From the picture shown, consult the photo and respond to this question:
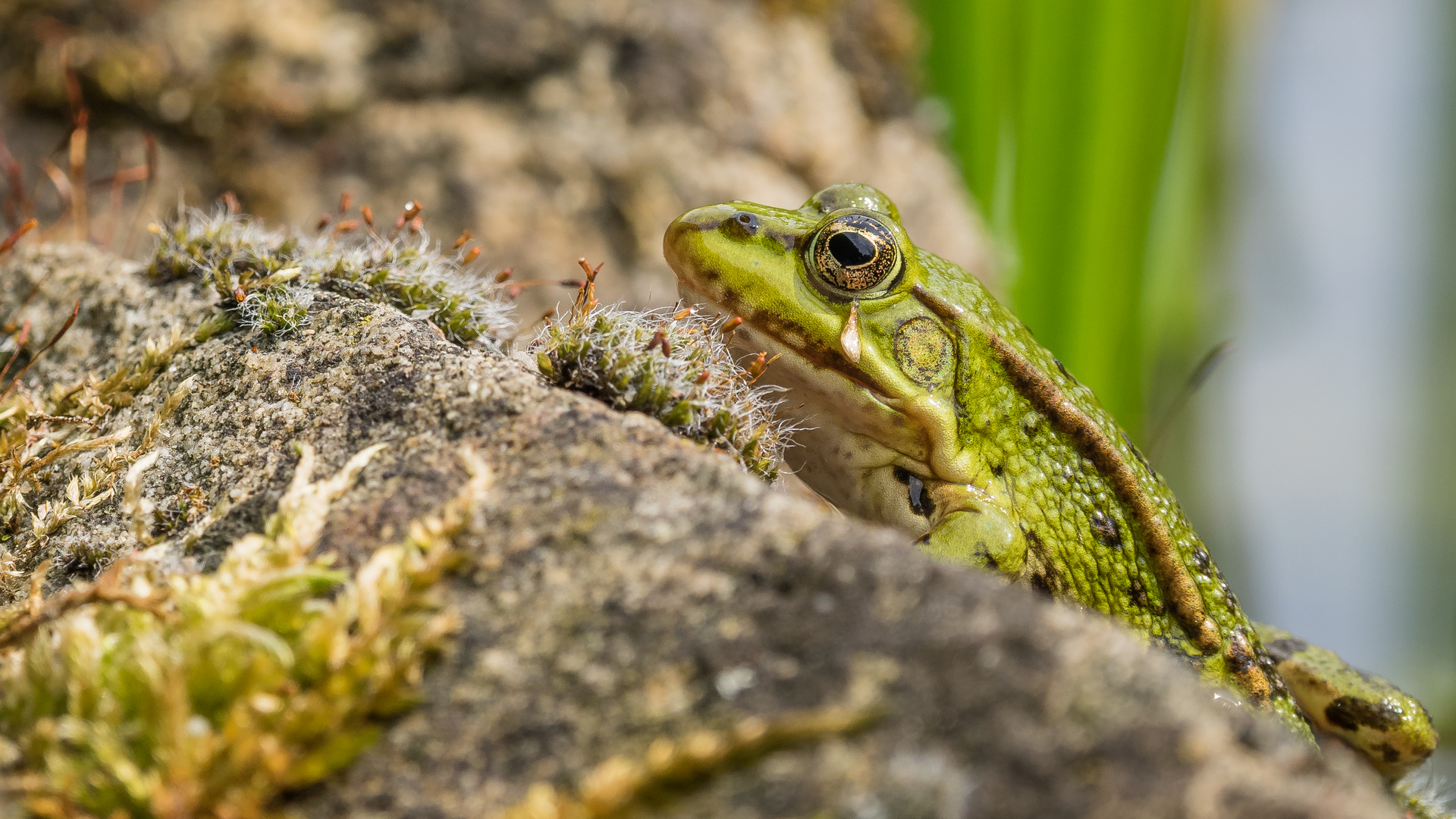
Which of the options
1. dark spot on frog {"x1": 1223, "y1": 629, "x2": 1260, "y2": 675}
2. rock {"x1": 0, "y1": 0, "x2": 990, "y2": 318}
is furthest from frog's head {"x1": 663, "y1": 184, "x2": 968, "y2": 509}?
rock {"x1": 0, "y1": 0, "x2": 990, "y2": 318}

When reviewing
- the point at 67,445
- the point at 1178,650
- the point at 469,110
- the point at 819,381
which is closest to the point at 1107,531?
the point at 1178,650

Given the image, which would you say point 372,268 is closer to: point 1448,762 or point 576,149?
point 576,149

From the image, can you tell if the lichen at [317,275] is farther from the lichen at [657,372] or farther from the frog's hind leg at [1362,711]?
the frog's hind leg at [1362,711]

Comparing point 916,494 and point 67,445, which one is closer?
point 67,445

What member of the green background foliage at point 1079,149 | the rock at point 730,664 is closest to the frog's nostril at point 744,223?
the rock at point 730,664

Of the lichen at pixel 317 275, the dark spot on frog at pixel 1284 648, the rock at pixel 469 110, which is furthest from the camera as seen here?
the rock at pixel 469 110

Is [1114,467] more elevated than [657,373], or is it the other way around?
[1114,467]

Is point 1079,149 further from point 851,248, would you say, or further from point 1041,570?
point 1041,570
